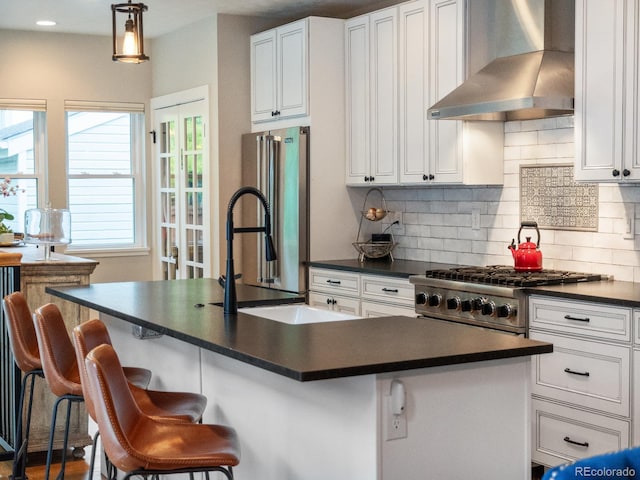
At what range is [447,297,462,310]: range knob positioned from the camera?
4.71 m

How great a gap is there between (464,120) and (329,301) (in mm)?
1548

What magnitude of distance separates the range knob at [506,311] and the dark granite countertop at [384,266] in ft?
2.66

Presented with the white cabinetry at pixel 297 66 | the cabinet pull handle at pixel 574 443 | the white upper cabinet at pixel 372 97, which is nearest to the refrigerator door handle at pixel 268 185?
the white cabinetry at pixel 297 66

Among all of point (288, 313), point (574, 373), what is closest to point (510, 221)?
point (574, 373)

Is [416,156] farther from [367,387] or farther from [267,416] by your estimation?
[367,387]

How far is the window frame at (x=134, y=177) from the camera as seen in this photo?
7.63m

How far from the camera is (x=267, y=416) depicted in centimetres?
299

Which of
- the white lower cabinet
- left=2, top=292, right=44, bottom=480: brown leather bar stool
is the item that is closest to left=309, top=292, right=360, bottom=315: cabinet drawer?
the white lower cabinet

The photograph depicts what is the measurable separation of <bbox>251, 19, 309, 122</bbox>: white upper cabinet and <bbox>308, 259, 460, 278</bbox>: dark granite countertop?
1.04m

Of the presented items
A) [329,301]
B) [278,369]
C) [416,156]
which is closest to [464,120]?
[416,156]

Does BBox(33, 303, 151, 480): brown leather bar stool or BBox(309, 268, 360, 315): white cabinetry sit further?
BBox(309, 268, 360, 315): white cabinetry

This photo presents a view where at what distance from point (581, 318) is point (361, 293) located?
1.80 meters

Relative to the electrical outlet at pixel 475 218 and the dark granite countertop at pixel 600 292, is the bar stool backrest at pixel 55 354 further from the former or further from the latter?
the electrical outlet at pixel 475 218

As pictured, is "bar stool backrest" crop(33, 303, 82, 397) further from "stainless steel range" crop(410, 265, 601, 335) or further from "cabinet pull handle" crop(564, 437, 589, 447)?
"cabinet pull handle" crop(564, 437, 589, 447)
